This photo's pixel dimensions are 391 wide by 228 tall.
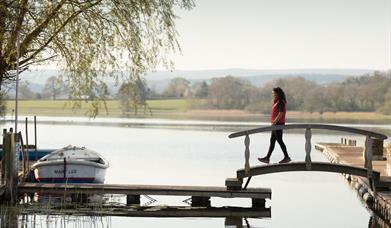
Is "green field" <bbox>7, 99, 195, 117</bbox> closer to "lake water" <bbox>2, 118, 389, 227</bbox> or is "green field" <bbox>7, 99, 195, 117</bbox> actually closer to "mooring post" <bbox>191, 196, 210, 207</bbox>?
"lake water" <bbox>2, 118, 389, 227</bbox>

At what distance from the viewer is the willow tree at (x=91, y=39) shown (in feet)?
79.3

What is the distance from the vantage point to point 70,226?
2052 centimetres

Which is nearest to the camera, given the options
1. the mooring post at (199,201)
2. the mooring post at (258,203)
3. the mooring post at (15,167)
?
the mooring post at (15,167)

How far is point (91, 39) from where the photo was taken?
24406 millimetres

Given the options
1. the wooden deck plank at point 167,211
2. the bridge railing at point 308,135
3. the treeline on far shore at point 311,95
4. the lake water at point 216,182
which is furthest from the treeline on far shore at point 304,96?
the bridge railing at point 308,135

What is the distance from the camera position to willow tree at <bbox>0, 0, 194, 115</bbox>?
24.2 m

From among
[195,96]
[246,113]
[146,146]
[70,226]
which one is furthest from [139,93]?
[195,96]

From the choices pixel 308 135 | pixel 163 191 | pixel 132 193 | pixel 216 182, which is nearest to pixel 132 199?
pixel 132 193

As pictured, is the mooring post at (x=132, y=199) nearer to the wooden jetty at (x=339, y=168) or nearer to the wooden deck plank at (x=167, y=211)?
the wooden deck plank at (x=167, y=211)

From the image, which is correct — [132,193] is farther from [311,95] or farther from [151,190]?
[311,95]

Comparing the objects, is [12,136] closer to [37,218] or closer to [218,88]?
[37,218]

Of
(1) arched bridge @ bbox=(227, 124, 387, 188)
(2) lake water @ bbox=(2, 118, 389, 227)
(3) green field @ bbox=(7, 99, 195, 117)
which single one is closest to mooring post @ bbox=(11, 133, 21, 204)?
(2) lake water @ bbox=(2, 118, 389, 227)

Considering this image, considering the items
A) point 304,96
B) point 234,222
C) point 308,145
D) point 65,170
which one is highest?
point 304,96

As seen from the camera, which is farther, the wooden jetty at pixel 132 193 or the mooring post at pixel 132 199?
the mooring post at pixel 132 199
